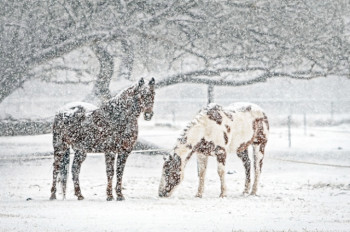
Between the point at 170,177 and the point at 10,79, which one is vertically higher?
the point at 10,79

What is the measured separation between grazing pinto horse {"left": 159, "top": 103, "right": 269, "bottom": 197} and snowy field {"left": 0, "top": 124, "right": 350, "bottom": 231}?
16.2 inches

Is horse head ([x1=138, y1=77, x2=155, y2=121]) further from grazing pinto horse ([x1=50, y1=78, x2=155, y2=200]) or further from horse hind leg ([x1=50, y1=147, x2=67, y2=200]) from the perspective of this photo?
horse hind leg ([x1=50, y1=147, x2=67, y2=200])

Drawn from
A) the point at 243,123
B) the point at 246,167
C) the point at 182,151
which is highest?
the point at 243,123

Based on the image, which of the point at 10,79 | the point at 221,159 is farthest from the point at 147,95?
the point at 10,79

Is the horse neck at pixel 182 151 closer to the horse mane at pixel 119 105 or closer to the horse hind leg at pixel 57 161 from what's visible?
the horse mane at pixel 119 105

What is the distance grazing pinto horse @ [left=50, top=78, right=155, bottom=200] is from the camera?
32.2 ft

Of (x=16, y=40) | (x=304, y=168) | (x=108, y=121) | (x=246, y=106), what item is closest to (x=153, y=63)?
(x=16, y=40)

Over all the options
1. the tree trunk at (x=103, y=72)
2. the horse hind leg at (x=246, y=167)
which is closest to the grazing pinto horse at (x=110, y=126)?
the horse hind leg at (x=246, y=167)

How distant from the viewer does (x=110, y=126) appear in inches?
391

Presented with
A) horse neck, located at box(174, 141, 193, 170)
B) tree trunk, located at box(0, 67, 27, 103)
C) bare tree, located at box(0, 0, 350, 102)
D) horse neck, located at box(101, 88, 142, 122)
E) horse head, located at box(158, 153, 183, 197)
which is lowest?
horse head, located at box(158, 153, 183, 197)

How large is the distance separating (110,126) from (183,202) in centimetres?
181

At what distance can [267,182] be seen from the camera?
13672 mm

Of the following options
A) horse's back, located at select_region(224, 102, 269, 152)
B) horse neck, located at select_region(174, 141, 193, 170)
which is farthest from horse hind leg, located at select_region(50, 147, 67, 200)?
horse's back, located at select_region(224, 102, 269, 152)

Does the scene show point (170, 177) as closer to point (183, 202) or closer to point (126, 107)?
point (183, 202)
